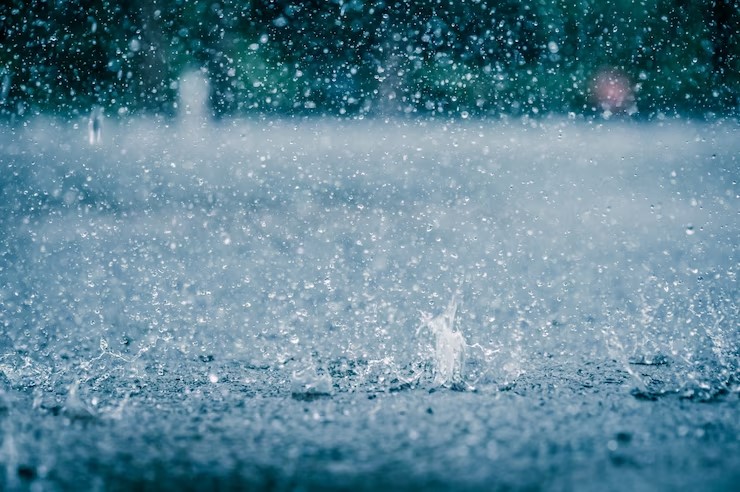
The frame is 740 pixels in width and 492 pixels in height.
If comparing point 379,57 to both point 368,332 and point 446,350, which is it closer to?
point 368,332

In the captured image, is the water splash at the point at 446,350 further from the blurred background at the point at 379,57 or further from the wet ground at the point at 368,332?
the blurred background at the point at 379,57

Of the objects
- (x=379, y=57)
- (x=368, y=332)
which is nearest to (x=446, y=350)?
(x=368, y=332)

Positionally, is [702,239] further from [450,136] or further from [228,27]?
[228,27]

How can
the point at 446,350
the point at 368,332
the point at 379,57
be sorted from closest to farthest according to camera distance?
the point at 446,350
the point at 368,332
the point at 379,57

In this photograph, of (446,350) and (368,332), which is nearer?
(446,350)

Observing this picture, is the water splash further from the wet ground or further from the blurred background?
the blurred background

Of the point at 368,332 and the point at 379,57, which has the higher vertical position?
the point at 379,57
